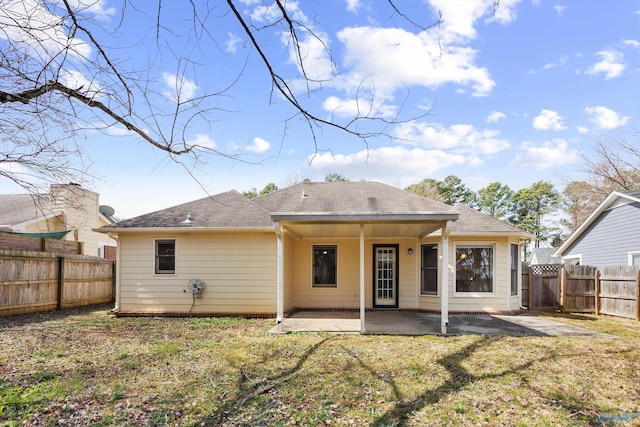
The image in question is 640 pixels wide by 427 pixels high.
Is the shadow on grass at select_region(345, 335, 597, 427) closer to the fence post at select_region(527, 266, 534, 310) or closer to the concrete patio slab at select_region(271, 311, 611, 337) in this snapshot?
the concrete patio slab at select_region(271, 311, 611, 337)

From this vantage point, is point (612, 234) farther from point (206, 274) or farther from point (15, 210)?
point (15, 210)

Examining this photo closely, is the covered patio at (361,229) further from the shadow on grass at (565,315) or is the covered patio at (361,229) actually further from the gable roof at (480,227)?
the shadow on grass at (565,315)

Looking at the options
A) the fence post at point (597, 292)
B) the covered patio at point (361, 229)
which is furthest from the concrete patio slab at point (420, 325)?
the fence post at point (597, 292)

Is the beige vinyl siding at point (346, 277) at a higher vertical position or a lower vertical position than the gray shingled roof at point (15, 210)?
lower

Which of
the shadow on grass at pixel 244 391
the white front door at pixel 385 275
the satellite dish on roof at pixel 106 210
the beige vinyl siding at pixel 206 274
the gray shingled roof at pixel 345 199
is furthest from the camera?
the satellite dish on roof at pixel 106 210

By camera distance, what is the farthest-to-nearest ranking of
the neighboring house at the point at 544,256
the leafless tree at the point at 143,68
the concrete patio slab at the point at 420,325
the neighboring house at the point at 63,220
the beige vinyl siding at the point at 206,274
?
the neighboring house at the point at 544,256
the neighboring house at the point at 63,220
the beige vinyl siding at the point at 206,274
the concrete patio slab at the point at 420,325
the leafless tree at the point at 143,68

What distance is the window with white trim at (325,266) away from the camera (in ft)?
38.6

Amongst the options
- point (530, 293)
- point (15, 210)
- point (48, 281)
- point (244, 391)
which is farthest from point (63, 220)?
point (530, 293)

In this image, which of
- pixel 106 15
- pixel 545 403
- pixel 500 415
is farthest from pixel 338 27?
pixel 545 403

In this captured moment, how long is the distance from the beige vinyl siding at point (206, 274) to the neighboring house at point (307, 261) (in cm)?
3

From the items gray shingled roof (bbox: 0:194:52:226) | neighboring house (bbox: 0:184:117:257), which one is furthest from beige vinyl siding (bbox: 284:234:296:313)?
gray shingled roof (bbox: 0:194:52:226)

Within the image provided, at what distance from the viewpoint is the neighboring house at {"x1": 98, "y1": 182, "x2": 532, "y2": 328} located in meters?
10.3

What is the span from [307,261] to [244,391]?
284 inches

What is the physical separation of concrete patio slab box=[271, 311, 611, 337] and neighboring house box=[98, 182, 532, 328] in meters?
0.70
